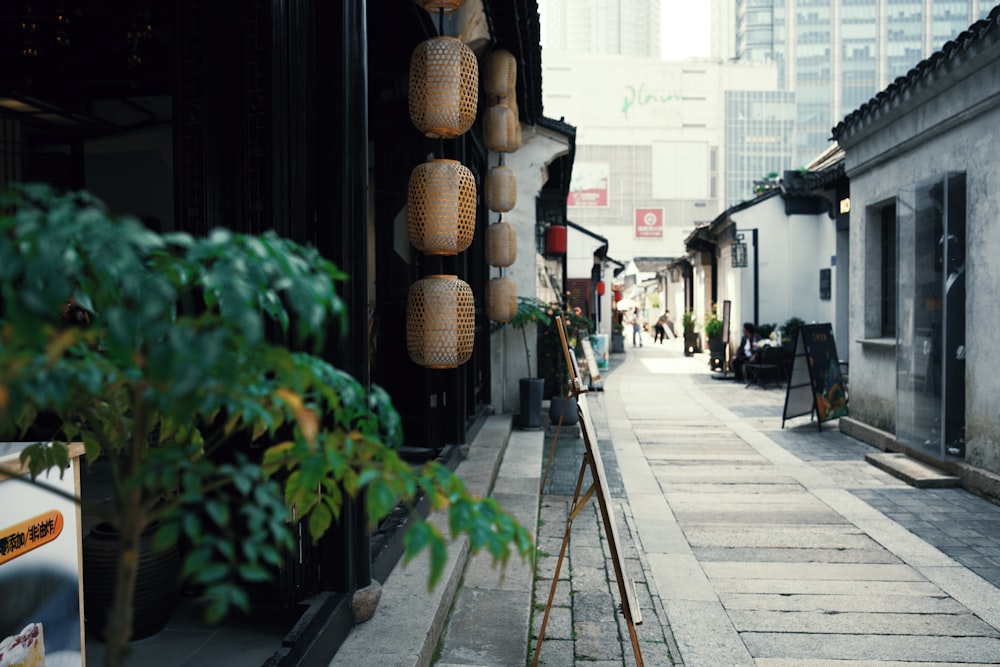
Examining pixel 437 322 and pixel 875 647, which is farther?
pixel 437 322

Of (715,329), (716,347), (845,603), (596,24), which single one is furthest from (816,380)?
(596,24)

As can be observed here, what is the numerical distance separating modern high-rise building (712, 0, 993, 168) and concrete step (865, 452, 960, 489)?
370 ft

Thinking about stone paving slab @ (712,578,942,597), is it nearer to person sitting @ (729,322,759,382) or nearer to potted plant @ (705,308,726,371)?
person sitting @ (729,322,759,382)

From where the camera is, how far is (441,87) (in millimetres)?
4797

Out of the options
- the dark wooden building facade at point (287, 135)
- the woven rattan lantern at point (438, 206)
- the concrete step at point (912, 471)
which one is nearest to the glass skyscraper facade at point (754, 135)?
the dark wooden building facade at point (287, 135)

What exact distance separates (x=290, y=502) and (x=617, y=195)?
8100cm

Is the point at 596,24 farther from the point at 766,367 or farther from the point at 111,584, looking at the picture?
the point at 111,584

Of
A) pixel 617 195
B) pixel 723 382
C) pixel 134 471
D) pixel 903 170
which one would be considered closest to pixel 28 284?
pixel 134 471

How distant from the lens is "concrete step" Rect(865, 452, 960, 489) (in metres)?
7.29

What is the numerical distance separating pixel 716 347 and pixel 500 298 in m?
12.7

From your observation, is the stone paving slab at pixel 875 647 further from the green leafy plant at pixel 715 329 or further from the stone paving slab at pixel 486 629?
the green leafy plant at pixel 715 329

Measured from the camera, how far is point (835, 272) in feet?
61.2

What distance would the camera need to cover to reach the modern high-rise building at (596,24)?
17225 centimetres

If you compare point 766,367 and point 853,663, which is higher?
point 766,367
